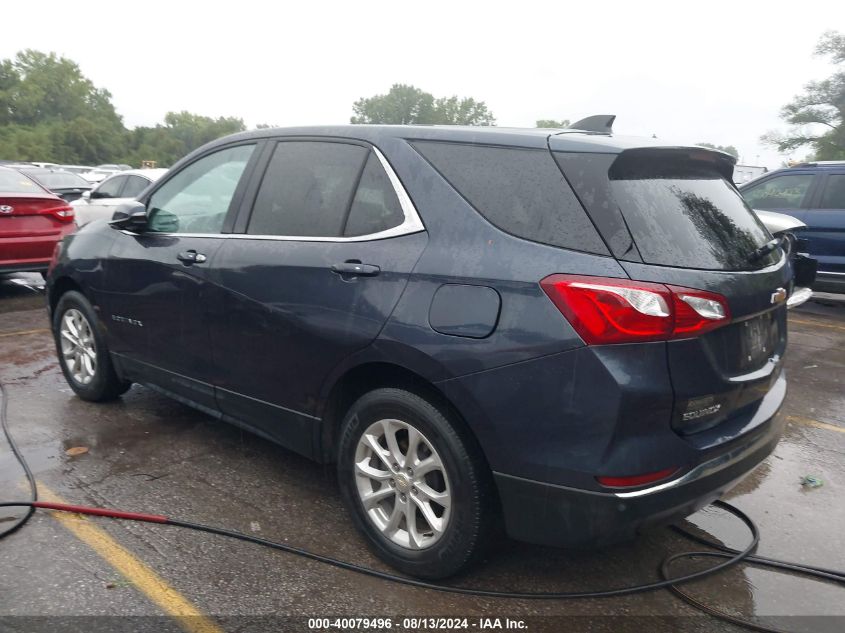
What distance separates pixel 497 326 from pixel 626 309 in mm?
445

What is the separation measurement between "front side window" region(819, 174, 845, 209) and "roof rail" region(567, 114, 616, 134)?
6783 millimetres

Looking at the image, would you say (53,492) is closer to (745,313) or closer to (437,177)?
(437,177)

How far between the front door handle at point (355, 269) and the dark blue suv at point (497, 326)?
0.03ft

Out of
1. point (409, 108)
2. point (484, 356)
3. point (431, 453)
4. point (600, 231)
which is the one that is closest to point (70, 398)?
point (431, 453)

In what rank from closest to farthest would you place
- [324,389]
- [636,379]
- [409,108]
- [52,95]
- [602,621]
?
1. [636,379]
2. [602,621]
3. [324,389]
4. [409,108]
5. [52,95]

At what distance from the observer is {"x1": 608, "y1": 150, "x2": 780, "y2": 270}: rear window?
260cm

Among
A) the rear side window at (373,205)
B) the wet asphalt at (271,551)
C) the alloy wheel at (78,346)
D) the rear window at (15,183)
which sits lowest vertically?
the wet asphalt at (271,551)

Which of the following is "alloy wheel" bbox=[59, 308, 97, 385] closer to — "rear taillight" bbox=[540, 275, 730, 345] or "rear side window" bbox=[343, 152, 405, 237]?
"rear side window" bbox=[343, 152, 405, 237]

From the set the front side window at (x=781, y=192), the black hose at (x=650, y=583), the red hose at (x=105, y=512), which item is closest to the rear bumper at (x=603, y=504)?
the black hose at (x=650, y=583)

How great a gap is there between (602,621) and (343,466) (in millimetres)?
1202

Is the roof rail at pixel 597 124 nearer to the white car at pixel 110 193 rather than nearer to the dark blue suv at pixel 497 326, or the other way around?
the dark blue suv at pixel 497 326

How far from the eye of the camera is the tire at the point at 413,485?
107 inches

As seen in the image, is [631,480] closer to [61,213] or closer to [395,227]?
[395,227]

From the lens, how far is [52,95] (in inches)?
4038
